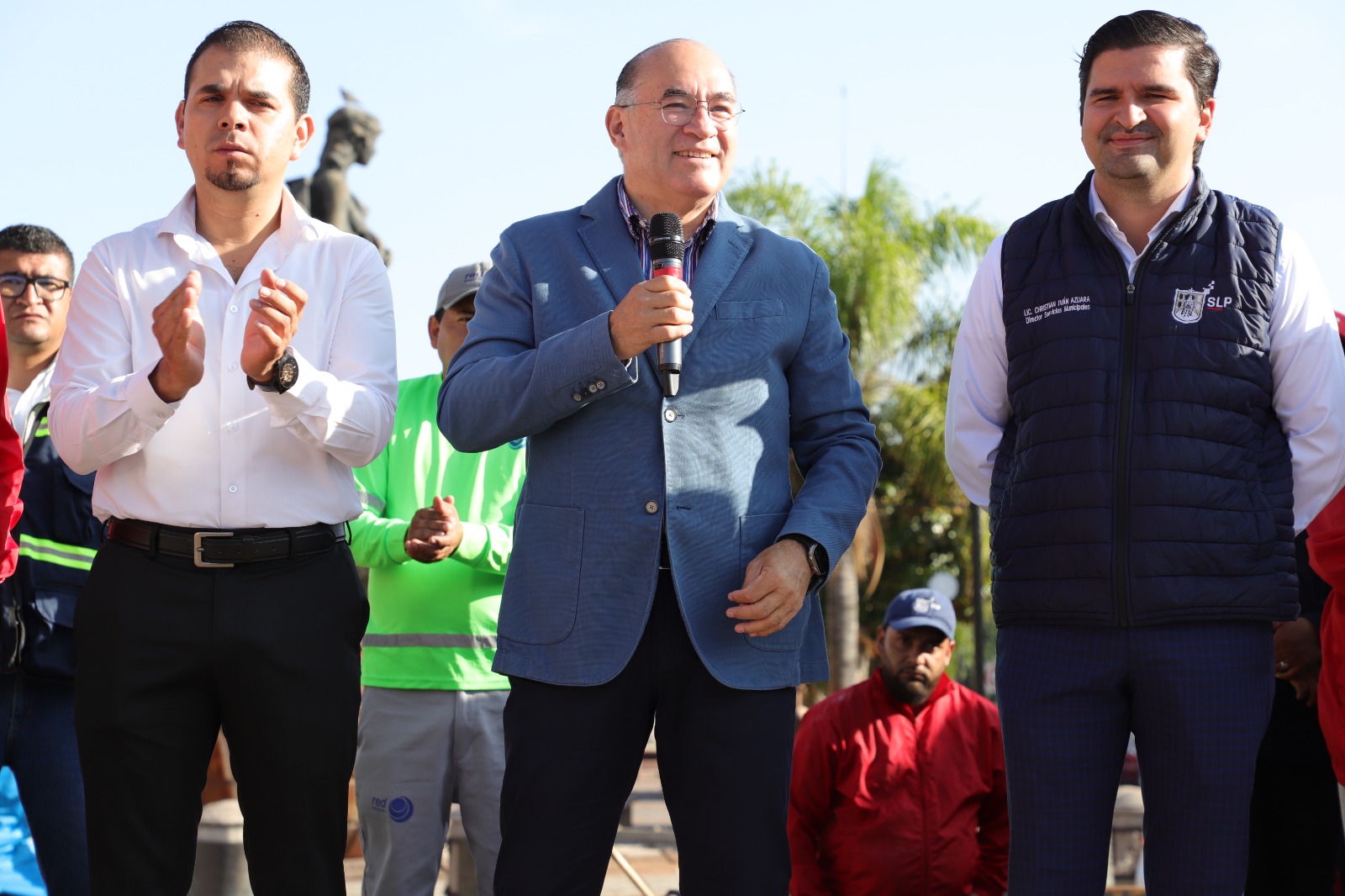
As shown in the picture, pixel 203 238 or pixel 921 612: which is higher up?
pixel 203 238

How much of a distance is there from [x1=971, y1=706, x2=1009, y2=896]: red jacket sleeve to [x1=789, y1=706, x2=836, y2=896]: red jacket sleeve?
1.98 feet

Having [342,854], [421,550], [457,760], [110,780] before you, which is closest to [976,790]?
[457,760]

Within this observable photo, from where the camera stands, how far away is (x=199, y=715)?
304 cm

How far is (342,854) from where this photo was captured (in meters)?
3.19

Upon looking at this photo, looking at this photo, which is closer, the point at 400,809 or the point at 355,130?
the point at 400,809

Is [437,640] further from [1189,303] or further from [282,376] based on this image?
[1189,303]

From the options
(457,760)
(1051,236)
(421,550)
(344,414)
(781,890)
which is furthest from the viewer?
(457,760)

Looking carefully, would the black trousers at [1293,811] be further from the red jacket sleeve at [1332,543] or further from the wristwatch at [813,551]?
the wristwatch at [813,551]

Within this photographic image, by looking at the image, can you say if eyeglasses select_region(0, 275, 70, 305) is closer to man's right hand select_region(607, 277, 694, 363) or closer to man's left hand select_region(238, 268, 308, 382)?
man's left hand select_region(238, 268, 308, 382)

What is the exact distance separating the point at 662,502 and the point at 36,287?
2.75 meters

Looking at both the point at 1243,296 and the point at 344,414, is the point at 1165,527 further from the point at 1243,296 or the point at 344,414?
the point at 344,414

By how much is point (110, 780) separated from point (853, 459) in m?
1.73

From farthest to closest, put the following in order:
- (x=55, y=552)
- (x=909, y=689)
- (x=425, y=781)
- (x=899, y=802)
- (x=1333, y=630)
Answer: (x=909, y=689), (x=899, y=802), (x=55, y=552), (x=425, y=781), (x=1333, y=630)

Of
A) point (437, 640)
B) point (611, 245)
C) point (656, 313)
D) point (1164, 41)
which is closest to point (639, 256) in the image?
point (611, 245)
